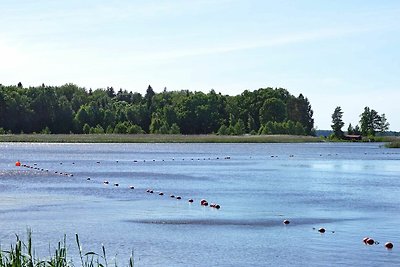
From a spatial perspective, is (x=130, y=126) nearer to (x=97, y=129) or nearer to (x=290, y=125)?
(x=97, y=129)

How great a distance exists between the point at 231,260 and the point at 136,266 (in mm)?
3087

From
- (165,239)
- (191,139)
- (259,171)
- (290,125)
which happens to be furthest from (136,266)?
(290,125)

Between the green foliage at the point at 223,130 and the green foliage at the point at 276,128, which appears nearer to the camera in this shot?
the green foliage at the point at 223,130

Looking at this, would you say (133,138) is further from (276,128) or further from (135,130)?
(276,128)

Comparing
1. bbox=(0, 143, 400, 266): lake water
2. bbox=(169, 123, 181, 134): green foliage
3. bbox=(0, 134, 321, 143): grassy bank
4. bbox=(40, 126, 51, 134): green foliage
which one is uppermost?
bbox=(169, 123, 181, 134): green foliage

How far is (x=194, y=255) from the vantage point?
82.6 ft

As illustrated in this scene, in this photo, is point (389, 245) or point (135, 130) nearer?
point (389, 245)

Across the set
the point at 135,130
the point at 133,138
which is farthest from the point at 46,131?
the point at 135,130

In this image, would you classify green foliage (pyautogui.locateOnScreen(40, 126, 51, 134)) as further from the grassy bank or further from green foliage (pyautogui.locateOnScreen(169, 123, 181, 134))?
green foliage (pyautogui.locateOnScreen(169, 123, 181, 134))

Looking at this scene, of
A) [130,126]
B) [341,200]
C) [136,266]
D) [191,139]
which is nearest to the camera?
[136,266]

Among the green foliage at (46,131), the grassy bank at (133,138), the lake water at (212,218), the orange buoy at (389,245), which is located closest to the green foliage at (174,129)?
the grassy bank at (133,138)

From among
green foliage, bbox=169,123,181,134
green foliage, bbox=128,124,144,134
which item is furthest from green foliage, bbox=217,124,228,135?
green foliage, bbox=128,124,144,134

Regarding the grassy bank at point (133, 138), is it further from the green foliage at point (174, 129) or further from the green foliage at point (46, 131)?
the green foliage at point (174, 129)

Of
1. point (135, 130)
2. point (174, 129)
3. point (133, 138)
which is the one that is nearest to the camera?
point (133, 138)
